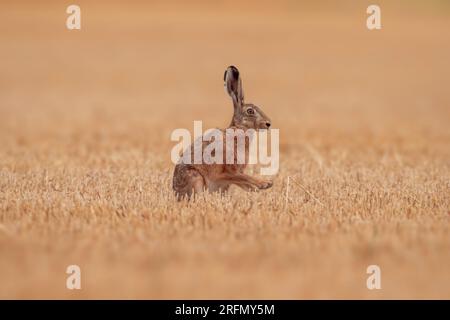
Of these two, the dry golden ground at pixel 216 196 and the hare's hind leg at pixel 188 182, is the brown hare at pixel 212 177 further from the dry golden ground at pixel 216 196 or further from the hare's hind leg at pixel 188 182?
the dry golden ground at pixel 216 196

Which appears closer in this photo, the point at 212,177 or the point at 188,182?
the point at 188,182

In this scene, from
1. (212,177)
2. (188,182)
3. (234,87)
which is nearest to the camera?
(188,182)

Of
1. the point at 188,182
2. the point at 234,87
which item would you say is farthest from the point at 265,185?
the point at 234,87

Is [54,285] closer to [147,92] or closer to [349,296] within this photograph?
[349,296]

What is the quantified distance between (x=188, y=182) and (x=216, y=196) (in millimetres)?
375

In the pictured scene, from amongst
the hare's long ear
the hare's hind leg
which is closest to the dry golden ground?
the hare's hind leg

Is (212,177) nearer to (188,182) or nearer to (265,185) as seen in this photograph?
(188,182)

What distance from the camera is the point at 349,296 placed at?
5.89m

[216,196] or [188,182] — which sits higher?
[188,182]

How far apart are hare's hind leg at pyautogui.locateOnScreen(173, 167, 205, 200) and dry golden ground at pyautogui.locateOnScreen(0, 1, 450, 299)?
0.19 m

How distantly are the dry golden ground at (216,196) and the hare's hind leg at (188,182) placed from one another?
0.64 feet

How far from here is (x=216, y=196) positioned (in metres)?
9.02

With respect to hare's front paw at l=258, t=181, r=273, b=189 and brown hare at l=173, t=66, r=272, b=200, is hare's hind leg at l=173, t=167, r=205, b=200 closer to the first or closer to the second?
brown hare at l=173, t=66, r=272, b=200

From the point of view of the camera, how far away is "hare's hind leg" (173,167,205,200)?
29.3 ft
